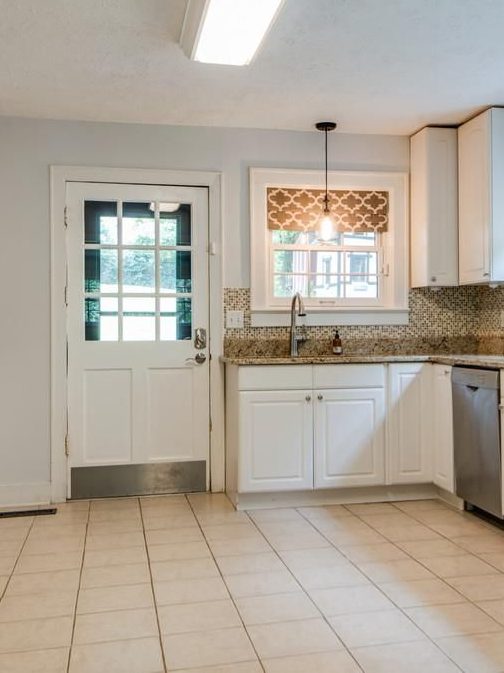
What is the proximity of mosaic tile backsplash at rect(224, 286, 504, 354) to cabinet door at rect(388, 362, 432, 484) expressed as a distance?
444 mm

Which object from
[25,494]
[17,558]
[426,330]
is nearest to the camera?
[17,558]

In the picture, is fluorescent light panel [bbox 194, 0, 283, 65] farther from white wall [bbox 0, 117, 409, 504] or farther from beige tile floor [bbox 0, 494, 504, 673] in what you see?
beige tile floor [bbox 0, 494, 504, 673]

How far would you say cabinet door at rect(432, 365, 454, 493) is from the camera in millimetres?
3666

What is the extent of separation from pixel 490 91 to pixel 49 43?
2.28 meters

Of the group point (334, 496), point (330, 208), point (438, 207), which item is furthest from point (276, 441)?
point (438, 207)

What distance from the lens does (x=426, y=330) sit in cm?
435

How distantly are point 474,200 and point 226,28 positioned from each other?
6.56 feet

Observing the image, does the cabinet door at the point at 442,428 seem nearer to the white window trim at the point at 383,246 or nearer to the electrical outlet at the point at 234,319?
the white window trim at the point at 383,246

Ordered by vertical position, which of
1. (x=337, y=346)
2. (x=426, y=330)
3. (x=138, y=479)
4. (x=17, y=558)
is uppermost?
(x=426, y=330)

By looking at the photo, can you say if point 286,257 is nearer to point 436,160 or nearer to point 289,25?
point 436,160

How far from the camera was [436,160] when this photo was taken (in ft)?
13.4

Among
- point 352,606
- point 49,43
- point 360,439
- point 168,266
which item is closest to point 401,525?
point 360,439

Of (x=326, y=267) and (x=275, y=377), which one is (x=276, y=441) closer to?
(x=275, y=377)

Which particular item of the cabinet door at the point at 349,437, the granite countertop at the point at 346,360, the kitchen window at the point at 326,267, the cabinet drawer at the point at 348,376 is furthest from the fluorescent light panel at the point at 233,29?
the cabinet door at the point at 349,437
